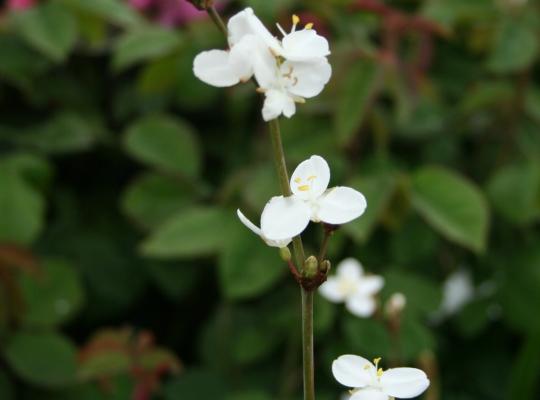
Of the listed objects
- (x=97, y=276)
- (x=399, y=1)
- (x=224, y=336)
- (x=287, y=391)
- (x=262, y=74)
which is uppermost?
(x=399, y=1)

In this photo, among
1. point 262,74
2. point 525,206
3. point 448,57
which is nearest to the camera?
point 262,74

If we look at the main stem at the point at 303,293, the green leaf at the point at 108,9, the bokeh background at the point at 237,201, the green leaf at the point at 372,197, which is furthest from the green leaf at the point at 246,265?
the main stem at the point at 303,293

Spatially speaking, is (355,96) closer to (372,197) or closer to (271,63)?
(372,197)

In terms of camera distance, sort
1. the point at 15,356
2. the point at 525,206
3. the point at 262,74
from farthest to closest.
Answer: the point at 525,206 < the point at 15,356 < the point at 262,74

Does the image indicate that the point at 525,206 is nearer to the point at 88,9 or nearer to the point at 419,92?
the point at 419,92

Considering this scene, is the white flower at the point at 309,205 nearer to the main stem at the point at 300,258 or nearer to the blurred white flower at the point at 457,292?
the main stem at the point at 300,258

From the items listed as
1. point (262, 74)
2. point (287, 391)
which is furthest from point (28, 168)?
point (262, 74)

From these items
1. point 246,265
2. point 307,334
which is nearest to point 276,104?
point 307,334
